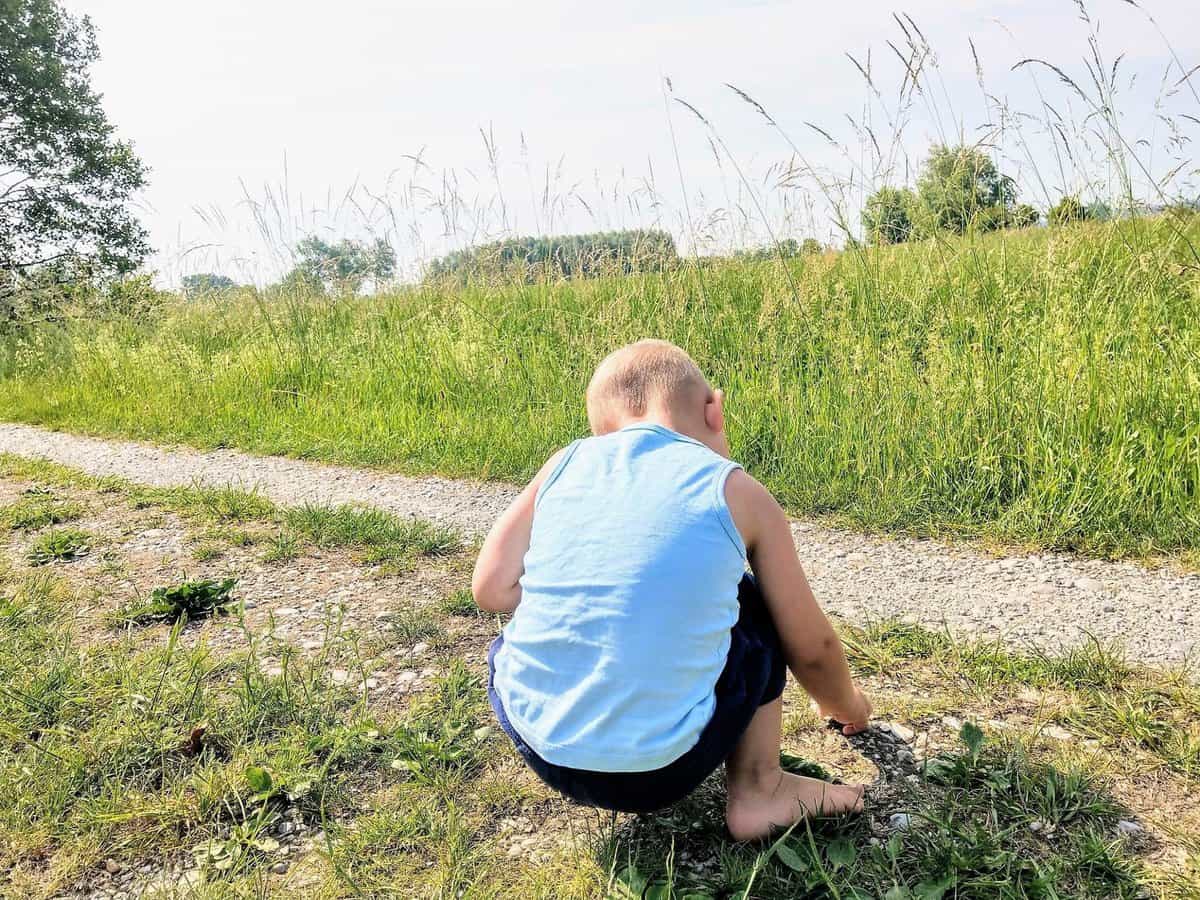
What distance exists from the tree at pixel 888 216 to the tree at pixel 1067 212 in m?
0.83

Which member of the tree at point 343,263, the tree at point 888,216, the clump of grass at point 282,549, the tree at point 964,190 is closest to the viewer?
the clump of grass at point 282,549

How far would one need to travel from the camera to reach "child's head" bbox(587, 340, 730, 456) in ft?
5.99

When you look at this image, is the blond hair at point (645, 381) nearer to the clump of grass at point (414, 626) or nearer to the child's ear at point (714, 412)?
the child's ear at point (714, 412)

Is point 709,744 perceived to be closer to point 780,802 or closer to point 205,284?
point 780,802

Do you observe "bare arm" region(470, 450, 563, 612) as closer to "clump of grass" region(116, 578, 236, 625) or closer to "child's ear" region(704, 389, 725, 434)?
"child's ear" region(704, 389, 725, 434)

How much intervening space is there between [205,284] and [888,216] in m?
7.87

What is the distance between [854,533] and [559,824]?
223 centimetres

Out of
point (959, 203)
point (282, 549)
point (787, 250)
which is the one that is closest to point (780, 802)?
point (282, 549)

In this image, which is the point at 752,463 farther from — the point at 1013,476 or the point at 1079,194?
the point at 1079,194

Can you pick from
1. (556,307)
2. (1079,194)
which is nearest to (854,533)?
(1079,194)

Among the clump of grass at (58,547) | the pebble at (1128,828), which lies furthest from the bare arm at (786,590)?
the clump of grass at (58,547)

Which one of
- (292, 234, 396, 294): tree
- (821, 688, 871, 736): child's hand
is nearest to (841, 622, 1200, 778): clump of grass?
(821, 688, 871, 736): child's hand

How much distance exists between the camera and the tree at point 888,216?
18.0 ft

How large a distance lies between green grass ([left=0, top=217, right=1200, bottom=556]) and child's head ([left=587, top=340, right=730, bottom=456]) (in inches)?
87.2
